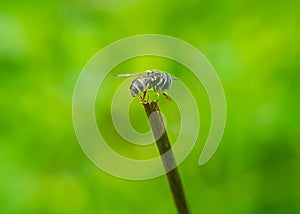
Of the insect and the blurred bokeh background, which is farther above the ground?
the blurred bokeh background

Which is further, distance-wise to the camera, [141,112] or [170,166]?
[141,112]

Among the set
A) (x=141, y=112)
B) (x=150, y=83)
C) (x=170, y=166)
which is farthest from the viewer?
(x=141, y=112)

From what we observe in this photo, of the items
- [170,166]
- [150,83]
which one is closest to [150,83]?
[150,83]

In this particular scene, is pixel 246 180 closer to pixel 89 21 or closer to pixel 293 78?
pixel 293 78

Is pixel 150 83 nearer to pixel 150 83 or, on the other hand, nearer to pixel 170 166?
pixel 150 83

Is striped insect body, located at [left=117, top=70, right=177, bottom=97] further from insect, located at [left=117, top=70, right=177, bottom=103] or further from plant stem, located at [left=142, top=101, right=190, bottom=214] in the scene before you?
plant stem, located at [left=142, top=101, right=190, bottom=214]

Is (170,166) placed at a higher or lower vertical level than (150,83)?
lower

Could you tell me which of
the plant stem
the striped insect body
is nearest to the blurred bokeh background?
the striped insect body

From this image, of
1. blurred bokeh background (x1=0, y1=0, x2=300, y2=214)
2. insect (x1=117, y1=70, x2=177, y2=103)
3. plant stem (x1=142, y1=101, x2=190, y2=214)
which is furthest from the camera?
blurred bokeh background (x1=0, y1=0, x2=300, y2=214)
